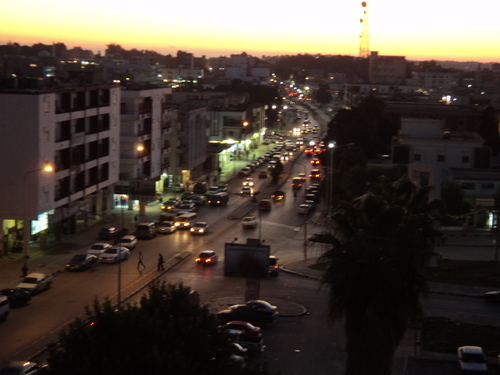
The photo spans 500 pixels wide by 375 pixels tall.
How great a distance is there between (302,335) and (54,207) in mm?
14981

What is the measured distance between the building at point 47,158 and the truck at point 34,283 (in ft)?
14.3

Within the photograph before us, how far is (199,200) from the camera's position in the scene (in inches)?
1790

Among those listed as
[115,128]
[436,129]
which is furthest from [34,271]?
[436,129]

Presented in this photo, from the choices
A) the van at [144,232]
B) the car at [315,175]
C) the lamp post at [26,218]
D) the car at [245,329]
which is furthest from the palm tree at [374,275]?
the car at [315,175]

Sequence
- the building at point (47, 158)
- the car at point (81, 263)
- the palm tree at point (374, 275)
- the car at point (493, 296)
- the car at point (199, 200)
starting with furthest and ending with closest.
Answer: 1. the car at point (199, 200)
2. the building at point (47, 158)
3. the car at point (81, 263)
4. the car at point (493, 296)
5. the palm tree at point (374, 275)

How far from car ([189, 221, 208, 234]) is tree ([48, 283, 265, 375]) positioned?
24.7m

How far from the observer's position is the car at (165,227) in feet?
121

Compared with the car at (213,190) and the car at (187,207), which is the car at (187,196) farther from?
the car at (187,207)

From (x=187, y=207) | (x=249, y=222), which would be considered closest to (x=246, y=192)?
(x=187, y=207)

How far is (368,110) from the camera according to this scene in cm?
6512

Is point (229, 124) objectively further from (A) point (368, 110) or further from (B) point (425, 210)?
(B) point (425, 210)

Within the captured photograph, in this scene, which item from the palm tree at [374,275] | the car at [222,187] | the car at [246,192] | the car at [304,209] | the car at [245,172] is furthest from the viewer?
the car at [245,172]

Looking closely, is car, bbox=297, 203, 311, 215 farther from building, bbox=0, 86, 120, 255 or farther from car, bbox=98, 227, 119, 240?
car, bbox=98, 227, 119, 240

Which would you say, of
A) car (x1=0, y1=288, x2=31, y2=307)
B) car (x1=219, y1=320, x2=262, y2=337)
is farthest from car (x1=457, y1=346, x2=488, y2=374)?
car (x1=0, y1=288, x2=31, y2=307)
